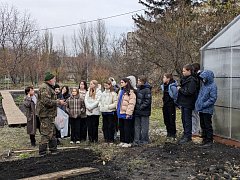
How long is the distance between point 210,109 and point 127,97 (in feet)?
6.56

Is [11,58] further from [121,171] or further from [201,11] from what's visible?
[121,171]

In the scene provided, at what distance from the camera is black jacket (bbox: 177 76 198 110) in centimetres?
801

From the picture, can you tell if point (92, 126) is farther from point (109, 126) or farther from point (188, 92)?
point (188, 92)

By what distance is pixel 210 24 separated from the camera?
1947cm

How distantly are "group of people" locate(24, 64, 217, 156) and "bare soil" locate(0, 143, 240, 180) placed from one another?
69 centimetres

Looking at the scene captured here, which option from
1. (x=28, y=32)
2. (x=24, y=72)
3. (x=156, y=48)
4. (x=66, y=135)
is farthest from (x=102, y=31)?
(x=66, y=135)

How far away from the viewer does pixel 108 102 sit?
8.48 m

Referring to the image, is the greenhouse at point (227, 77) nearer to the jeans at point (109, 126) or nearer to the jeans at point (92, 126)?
the jeans at point (109, 126)

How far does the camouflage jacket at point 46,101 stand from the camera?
7.14 meters

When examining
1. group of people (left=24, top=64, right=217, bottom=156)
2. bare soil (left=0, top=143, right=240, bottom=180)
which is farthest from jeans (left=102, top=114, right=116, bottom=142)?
bare soil (left=0, top=143, right=240, bottom=180)

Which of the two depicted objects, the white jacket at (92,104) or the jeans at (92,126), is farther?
the jeans at (92,126)

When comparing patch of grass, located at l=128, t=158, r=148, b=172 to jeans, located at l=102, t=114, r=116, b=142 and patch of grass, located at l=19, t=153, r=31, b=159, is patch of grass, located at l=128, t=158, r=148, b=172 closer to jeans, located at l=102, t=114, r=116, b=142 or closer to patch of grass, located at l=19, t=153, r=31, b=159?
jeans, located at l=102, t=114, r=116, b=142

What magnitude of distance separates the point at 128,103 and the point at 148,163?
6.62ft

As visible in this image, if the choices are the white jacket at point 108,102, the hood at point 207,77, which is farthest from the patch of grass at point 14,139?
the hood at point 207,77
